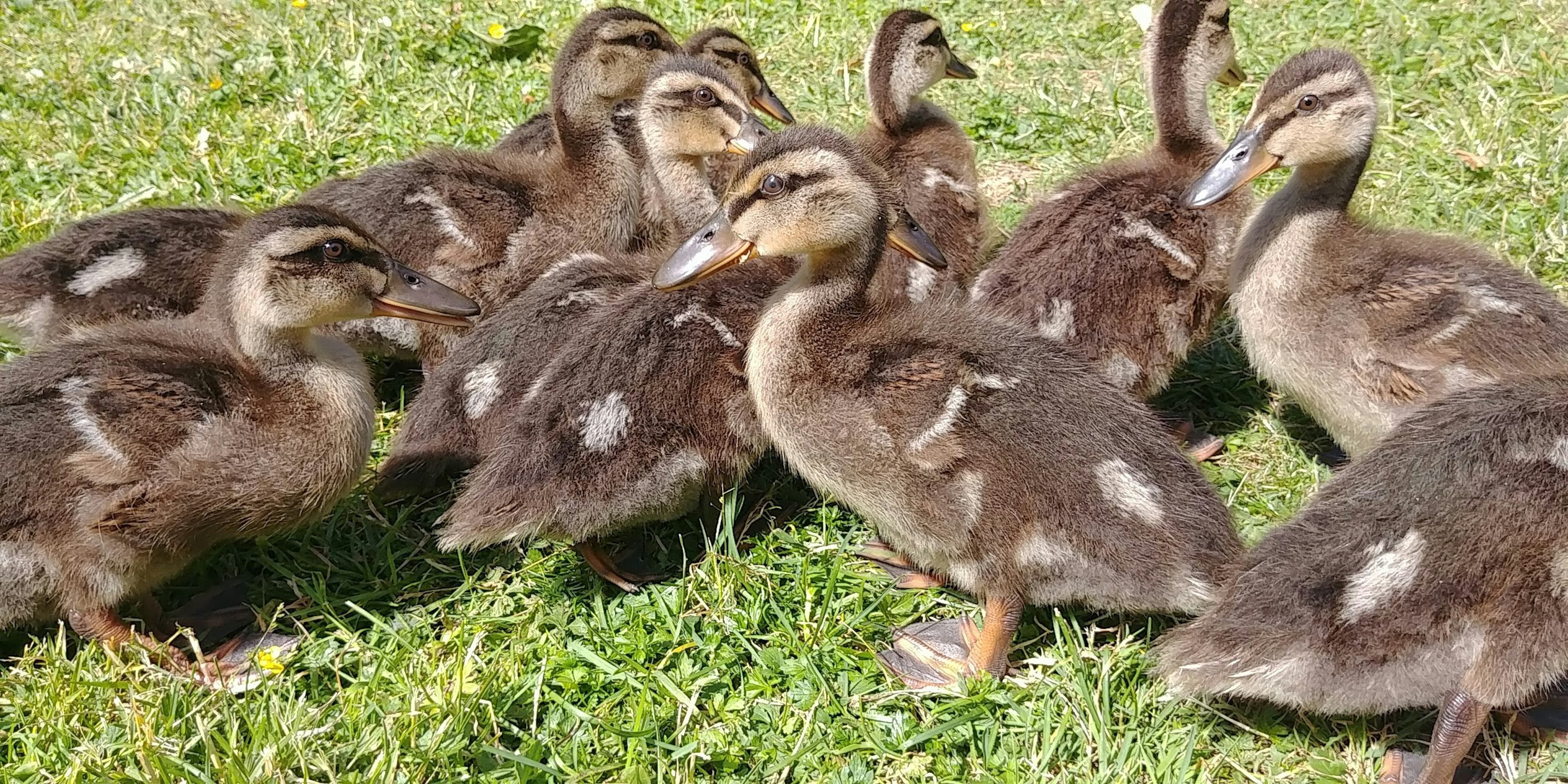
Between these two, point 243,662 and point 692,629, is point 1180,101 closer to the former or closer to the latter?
point 692,629

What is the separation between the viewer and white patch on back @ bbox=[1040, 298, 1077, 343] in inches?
151

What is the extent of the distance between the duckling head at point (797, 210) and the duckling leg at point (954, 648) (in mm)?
1043

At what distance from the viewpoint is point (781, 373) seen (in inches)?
131

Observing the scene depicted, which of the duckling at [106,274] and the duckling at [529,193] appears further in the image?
the duckling at [529,193]

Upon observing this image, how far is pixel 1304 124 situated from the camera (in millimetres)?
3773

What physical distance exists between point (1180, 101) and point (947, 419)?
203cm

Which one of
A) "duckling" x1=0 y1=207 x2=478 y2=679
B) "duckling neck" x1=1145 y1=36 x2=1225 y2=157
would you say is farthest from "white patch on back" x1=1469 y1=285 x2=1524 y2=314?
"duckling" x1=0 y1=207 x2=478 y2=679

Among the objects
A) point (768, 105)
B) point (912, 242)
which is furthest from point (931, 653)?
point (768, 105)

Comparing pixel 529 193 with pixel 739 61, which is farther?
pixel 739 61

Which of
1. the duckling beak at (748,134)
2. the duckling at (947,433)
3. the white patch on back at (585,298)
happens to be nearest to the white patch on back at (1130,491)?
the duckling at (947,433)

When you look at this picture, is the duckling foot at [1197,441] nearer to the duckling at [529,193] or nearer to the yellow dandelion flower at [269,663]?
the duckling at [529,193]

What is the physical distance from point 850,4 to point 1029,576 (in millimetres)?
4696

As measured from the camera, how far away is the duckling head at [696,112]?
15.1 ft

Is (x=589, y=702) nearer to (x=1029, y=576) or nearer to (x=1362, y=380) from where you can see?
(x=1029, y=576)
